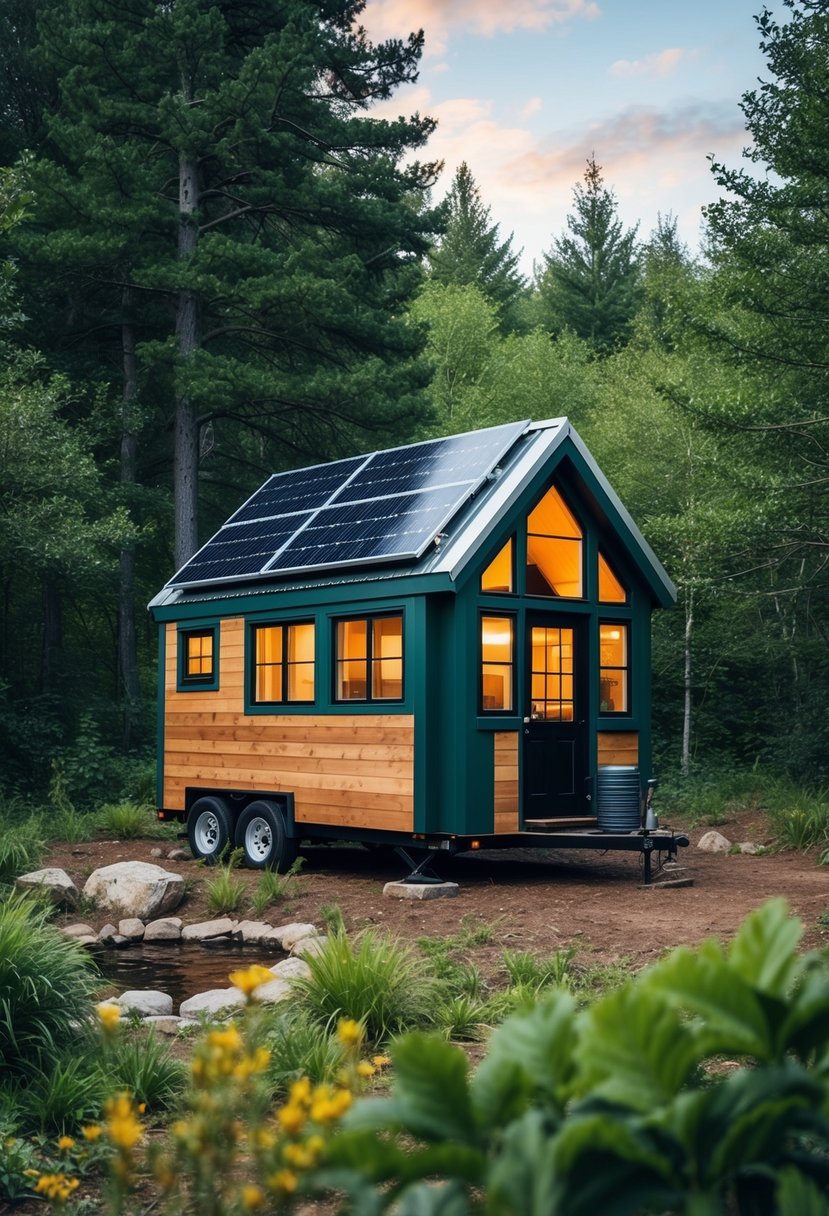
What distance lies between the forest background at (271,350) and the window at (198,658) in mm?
2571

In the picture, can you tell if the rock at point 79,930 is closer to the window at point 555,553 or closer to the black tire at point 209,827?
the black tire at point 209,827

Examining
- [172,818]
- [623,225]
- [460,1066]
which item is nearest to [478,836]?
[172,818]

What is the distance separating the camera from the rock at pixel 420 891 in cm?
1156

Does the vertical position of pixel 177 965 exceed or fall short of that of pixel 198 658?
it falls short

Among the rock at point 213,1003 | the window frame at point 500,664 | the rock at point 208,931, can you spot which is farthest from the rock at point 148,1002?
the window frame at point 500,664

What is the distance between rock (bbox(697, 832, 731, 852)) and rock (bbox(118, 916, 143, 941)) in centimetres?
748

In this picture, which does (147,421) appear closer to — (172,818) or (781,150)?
(172,818)

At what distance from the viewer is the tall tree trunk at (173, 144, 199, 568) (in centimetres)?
2100

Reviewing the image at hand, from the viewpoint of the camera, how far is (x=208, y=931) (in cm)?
1088

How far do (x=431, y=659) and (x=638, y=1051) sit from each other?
33.8 feet

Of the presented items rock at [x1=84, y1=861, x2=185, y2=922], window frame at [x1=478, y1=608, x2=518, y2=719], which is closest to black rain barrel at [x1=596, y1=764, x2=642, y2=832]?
window frame at [x1=478, y1=608, x2=518, y2=719]

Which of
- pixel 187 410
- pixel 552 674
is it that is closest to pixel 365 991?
pixel 552 674

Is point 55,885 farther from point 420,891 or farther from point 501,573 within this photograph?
point 501,573

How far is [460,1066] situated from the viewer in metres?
1.89
